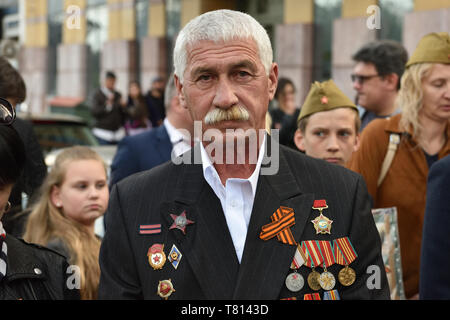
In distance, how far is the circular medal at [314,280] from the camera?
7.29 feet

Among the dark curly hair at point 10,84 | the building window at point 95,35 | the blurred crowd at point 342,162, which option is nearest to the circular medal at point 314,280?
the blurred crowd at point 342,162

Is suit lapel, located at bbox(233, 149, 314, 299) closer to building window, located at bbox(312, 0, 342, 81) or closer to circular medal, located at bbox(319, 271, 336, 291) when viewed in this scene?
circular medal, located at bbox(319, 271, 336, 291)

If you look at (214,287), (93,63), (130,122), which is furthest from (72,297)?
(93,63)

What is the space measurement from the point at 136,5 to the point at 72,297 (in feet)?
58.9

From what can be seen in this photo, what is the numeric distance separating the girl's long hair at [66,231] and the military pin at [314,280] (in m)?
1.71

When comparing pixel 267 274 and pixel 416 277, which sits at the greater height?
pixel 267 274

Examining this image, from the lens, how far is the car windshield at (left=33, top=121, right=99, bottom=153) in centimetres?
750

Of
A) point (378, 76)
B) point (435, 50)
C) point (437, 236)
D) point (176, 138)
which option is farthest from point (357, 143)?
point (176, 138)

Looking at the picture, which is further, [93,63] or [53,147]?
[93,63]

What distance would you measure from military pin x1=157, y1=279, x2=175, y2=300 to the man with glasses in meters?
3.50

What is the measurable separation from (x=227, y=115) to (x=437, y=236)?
1.13 metres

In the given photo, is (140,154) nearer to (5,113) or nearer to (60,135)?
(5,113)

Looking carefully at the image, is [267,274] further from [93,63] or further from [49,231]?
[93,63]

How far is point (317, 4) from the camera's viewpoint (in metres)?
13.9
